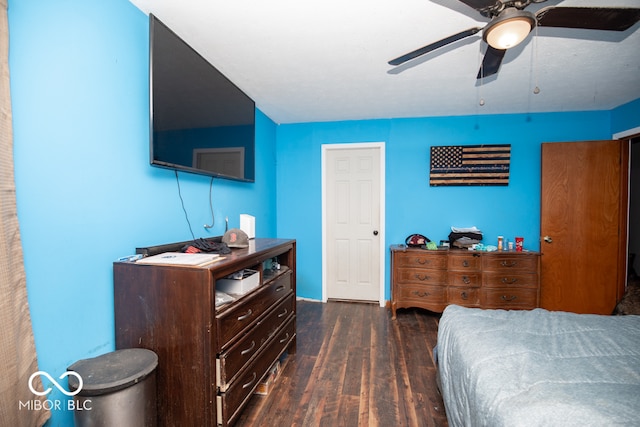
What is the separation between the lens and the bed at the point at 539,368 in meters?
0.87

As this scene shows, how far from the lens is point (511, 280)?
3016 millimetres

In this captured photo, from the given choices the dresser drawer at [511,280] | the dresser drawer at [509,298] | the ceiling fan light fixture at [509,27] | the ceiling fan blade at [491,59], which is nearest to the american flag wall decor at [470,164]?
the dresser drawer at [511,280]

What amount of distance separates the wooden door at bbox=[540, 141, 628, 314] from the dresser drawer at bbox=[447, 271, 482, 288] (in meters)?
0.83

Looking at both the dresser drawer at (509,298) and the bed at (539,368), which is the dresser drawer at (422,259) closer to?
the dresser drawer at (509,298)

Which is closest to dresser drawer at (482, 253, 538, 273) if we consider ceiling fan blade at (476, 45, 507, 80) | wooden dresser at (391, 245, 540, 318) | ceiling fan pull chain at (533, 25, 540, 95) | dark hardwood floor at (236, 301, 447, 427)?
wooden dresser at (391, 245, 540, 318)

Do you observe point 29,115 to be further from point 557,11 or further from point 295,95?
point 557,11

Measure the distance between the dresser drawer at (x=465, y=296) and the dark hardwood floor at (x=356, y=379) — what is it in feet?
1.20

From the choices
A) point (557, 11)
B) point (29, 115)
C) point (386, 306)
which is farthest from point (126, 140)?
point (386, 306)

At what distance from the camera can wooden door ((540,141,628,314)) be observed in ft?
9.89

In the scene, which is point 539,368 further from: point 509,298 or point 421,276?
point 509,298

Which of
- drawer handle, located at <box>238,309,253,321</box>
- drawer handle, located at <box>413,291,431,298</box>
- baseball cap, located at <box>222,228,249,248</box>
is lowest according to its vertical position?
drawer handle, located at <box>413,291,431,298</box>

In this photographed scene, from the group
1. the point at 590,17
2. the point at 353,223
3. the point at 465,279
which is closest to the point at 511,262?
the point at 465,279

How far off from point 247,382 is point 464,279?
2577 mm

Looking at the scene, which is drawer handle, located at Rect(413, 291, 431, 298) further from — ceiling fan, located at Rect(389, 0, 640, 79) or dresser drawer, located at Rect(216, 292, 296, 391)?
ceiling fan, located at Rect(389, 0, 640, 79)
